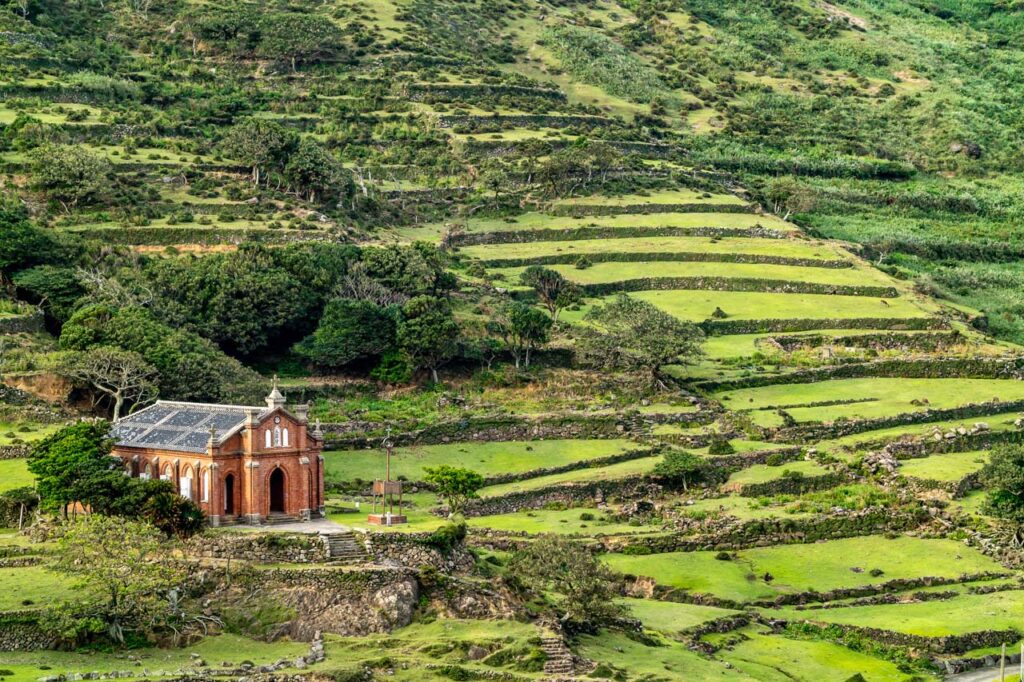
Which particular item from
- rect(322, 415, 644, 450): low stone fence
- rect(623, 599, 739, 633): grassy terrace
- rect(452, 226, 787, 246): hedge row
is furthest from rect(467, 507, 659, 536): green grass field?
rect(452, 226, 787, 246): hedge row

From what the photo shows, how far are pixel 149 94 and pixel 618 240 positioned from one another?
149 feet

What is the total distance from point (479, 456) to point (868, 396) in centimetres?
2668

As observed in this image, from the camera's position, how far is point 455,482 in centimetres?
9288

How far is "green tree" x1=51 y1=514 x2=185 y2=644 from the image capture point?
7044 cm

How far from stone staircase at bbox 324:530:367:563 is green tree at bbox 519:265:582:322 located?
54.1 meters

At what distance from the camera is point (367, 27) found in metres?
186

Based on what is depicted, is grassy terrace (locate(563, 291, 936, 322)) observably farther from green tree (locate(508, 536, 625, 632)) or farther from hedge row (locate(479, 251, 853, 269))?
green tree (locate(508, 536, 625, 632))

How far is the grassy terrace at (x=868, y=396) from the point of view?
370ft

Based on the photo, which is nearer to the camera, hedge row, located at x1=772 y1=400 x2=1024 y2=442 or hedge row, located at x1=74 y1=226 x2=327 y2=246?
hedge row, located at x1=772 y1=400 x2=1024 y2=442

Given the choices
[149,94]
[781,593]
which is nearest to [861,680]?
[781,593]

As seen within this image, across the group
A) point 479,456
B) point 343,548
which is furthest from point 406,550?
point 479,456

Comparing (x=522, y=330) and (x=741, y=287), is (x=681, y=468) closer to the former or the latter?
(x=522, y=330)

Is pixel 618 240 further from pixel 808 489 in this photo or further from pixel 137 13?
pixel 137 13

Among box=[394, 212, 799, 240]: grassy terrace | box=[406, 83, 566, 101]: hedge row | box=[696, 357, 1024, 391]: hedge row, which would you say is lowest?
box=[696, 357, 1024, 391]: hedge row
